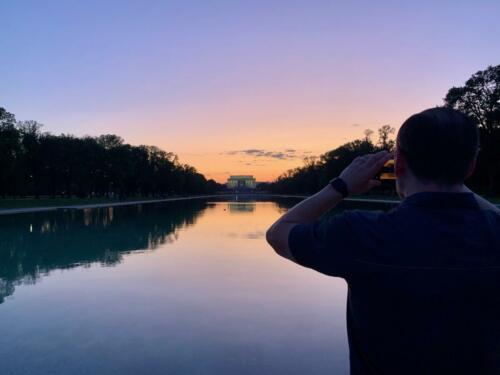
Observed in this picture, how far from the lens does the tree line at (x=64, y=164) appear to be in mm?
43406

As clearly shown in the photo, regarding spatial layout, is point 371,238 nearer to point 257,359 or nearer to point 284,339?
point 257,359

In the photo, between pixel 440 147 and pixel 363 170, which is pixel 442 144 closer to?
pixel 440 147

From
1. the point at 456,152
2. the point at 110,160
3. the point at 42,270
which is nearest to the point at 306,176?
the point at 110,160

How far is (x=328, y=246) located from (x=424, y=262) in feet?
0.81

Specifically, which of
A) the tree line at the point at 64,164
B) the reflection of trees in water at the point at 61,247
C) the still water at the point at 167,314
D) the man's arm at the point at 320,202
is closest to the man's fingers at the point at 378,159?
the man's arm at the point at 320,202

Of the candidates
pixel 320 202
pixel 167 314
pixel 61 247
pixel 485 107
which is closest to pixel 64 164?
pixel 61 247

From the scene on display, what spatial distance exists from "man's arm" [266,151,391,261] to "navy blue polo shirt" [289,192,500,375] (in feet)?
0.40

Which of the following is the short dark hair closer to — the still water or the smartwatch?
the smartwatch

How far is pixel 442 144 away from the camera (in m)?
1.18

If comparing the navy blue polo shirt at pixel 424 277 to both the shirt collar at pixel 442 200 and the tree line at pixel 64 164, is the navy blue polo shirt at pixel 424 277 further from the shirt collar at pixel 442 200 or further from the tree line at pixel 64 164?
the tree line at pixel 64 164

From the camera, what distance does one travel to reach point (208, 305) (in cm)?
651

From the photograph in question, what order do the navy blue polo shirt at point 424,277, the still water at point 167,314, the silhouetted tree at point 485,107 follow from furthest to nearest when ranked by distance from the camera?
the silhouetted tree at point 485,107 → the still water at point 167,314 → the navy blue polo shirt at point 424,277

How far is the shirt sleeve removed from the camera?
114 cm

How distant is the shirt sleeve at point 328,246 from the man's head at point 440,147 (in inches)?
10.8
